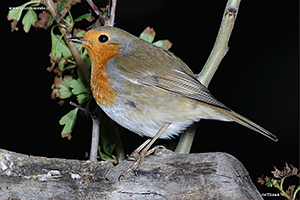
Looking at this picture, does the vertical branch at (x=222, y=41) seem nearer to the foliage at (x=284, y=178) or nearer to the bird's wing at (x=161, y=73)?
the bird's wing at (x=161, y=73)

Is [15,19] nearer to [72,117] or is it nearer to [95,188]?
[72,117]

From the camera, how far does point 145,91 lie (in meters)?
1.82

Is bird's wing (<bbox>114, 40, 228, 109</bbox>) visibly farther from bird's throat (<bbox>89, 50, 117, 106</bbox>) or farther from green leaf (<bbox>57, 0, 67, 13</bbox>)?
green leaf (<bbox>57, 0, 67, 13</bbox>)

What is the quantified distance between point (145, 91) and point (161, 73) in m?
0.14

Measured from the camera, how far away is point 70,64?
2113 millimetres

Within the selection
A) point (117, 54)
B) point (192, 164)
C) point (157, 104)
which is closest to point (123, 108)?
point (157, 104)

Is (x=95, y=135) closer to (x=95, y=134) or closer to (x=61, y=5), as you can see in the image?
(x=95, y=134)

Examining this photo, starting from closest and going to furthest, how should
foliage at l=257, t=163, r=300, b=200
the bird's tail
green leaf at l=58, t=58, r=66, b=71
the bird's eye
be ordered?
1. foliage at l=257, t=163, r=300, b=200
2. the bird's tail
3. the bird's eye
4. green leaf at l=58, t=58, r=66, b=71

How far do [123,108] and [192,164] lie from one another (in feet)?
1.53

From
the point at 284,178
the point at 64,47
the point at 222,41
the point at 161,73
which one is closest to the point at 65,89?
the point at 64,47

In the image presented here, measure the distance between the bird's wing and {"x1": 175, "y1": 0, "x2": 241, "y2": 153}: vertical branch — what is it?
11cm

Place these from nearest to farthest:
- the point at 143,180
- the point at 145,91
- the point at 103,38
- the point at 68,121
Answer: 1. the point at 143,180
2. the point at 145,91
3. the point at 103,38
4. the point at 68,121

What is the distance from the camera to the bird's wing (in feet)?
6.02

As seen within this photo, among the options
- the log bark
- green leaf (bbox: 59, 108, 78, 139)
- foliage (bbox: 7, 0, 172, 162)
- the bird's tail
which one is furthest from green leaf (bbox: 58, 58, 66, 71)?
the bird's tail
